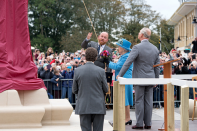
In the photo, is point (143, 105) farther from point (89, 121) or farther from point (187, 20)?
point (187, 20)

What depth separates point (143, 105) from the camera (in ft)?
21.5

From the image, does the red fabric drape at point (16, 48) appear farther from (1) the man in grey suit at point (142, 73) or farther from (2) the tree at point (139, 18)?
(2) the tree at point (139, 18)

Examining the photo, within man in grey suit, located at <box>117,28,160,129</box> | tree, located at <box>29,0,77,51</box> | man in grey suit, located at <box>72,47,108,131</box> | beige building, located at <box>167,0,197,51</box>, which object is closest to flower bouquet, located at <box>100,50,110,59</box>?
man in grey suit, located at <box>117,28,160,129</box>

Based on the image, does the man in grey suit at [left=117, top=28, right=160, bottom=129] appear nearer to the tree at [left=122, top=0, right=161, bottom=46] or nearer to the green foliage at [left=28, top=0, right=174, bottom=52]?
the green foliage at [left=28, top=0, right=174, bottom=52]

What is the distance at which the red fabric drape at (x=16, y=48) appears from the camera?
6.94 meters

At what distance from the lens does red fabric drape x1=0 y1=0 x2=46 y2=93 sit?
694 cm

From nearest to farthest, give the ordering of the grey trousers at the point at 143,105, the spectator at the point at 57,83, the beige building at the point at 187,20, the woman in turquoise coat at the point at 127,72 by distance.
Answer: the grey trousers at the point at 143,105 < the woman in turquoise coat at the point at 127,72 < the spectator at the point at 57,83 < the beige building at the point at 187,20

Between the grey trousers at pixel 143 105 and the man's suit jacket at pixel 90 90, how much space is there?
5.60 ft

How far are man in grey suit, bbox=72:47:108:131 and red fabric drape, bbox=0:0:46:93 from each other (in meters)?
2.35

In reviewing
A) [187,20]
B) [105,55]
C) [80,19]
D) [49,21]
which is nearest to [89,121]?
[105,55]

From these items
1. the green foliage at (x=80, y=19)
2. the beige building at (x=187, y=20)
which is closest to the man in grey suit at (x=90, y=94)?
the beige building at (x=187, y=20)

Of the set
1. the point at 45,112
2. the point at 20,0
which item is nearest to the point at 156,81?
the point at 45,112

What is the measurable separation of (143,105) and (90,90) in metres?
1.97

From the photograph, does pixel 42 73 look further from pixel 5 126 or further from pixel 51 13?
pixel 51 13
